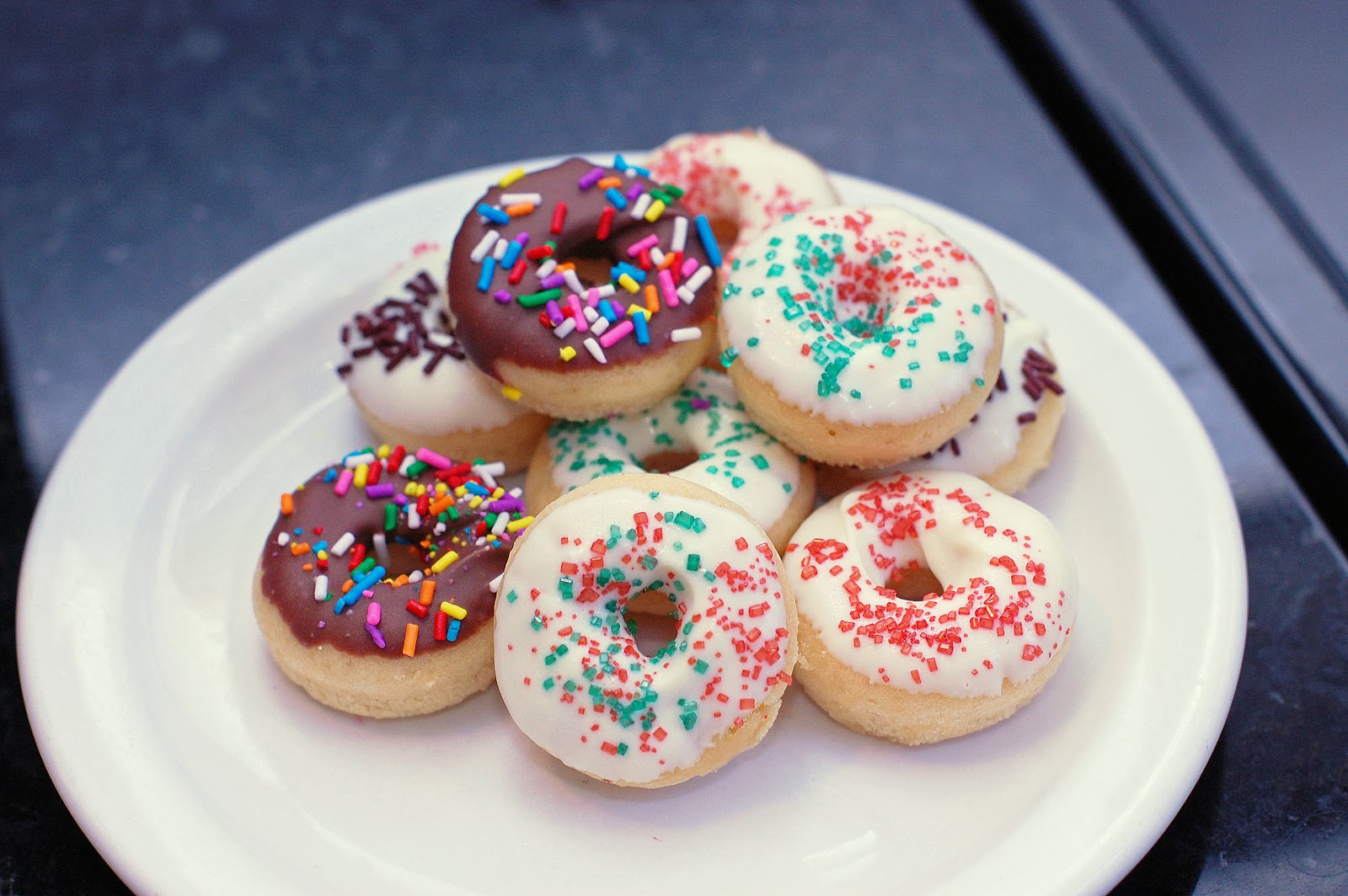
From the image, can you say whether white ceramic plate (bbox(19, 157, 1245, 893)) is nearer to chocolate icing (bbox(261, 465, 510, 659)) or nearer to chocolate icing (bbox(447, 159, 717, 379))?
chocolate icing (bbox(261, 465, 510, 659))

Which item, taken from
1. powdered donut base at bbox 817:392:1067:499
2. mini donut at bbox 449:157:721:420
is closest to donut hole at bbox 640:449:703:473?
mini donut at bbox 449:157:721:420

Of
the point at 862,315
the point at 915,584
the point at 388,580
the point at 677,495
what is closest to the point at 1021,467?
the point at 915,584

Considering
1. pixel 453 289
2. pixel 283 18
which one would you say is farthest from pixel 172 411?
pixel 283 18

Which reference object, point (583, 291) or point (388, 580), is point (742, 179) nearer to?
point (583, 291)

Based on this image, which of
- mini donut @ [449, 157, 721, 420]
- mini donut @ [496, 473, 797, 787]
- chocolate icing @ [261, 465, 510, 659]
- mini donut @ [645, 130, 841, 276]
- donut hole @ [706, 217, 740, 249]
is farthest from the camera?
donut hole @ [706, 217, 740, 249]

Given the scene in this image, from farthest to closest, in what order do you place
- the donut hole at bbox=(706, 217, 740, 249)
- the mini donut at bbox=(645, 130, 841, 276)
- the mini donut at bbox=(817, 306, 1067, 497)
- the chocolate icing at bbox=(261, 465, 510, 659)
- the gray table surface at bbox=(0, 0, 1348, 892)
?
the gray table surface at bbox=(0, 0, 1348, 892) → the donut hole at bbox=(706, 217, 740, 249) → the mini donut at bbox=(645, 130, 841, 276) → the mini donut at bbox=(817, 306, 1067, 497) → the chocolate icing at bbox=(261, 465, 510, 659)

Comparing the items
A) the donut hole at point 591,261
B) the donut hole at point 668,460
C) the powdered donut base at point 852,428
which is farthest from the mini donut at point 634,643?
the donut hole at point 591,261
